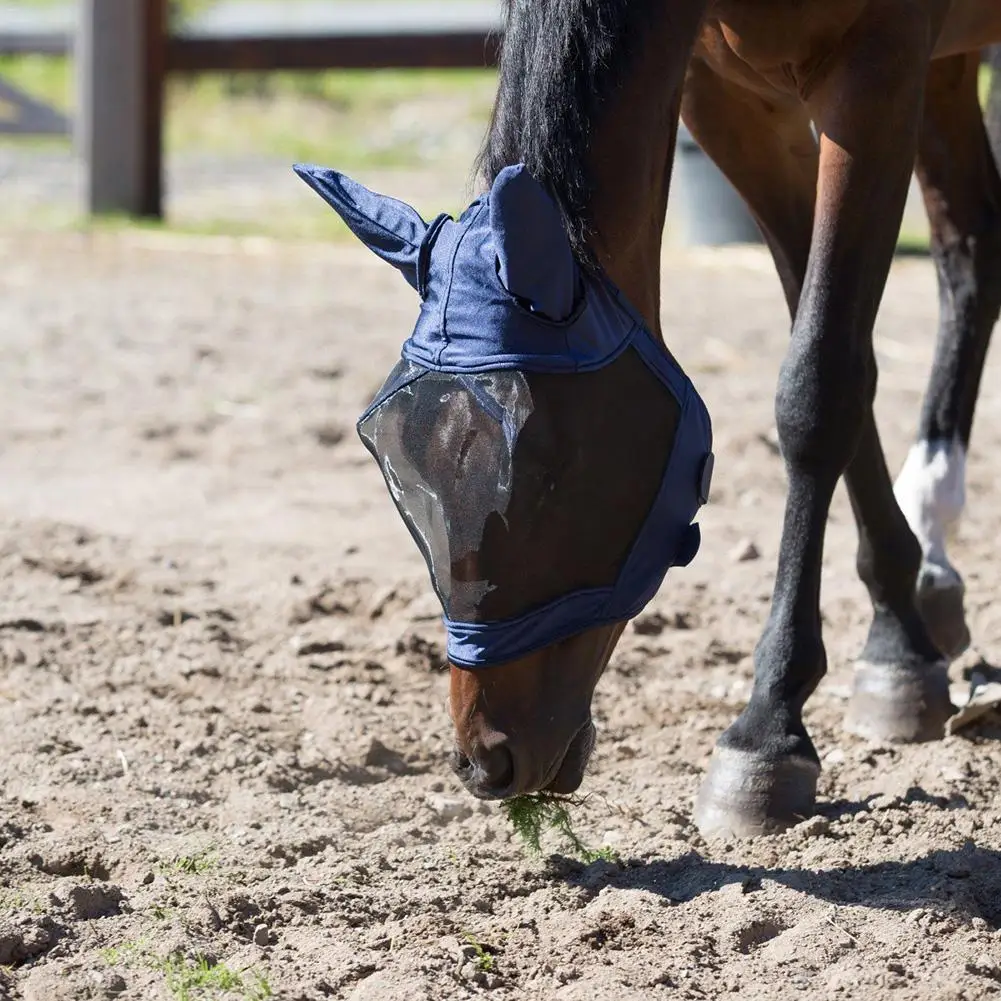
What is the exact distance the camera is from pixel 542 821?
8.11ft

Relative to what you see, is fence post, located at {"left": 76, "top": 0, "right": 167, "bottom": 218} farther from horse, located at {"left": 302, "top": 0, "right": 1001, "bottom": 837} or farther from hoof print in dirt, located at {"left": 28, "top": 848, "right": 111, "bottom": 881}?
hoof print in dirt, located at {"left": 28, "top": 848, "right": 111, "bottom": 881}

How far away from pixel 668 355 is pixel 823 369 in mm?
561

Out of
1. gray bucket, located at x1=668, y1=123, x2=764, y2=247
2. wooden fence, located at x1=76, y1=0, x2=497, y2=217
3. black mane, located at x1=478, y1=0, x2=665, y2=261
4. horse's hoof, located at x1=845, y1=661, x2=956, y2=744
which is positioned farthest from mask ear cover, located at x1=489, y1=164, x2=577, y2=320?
wooden fence, located at x1=76, y1=0, x2=497, y2=217

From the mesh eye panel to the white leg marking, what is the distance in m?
1.58

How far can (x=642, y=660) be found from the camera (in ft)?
11.4

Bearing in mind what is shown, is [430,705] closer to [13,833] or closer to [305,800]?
[305,800]

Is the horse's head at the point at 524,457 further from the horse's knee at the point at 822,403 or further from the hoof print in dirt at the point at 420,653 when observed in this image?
the hoof print in dirt at the point at 420,653

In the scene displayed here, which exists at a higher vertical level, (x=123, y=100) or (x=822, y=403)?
(x=123, y=100)

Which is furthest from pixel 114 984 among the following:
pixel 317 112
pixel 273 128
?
pixel 317 112

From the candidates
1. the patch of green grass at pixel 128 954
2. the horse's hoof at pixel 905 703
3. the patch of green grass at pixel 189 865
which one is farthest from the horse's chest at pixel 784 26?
the patch of green grass at pixel 128 954

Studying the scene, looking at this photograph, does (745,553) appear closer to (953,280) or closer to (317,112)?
(953,280)

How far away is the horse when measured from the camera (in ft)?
6.64

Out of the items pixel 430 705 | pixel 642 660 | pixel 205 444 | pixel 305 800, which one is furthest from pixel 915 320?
pixel 305 800

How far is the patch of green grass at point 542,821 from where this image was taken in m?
2.37
